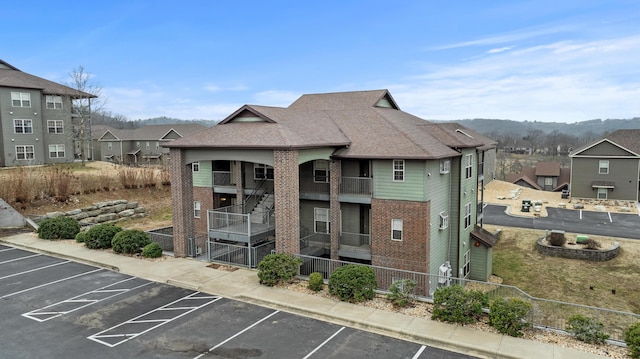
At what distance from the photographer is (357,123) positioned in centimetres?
2459

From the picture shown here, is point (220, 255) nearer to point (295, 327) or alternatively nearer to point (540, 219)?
point (295, 327)

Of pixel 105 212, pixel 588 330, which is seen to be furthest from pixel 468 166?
pixel 105 212

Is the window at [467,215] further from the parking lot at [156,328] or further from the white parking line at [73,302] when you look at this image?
the white parking line at [73,302]

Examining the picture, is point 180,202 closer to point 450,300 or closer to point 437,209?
point 437,209

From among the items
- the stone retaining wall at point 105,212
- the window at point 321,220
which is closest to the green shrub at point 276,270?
the window at point 321,220

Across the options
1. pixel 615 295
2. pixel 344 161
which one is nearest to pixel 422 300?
pixel 344 161

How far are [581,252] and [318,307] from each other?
81.3ft

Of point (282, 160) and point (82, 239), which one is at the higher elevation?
point (282, 160)

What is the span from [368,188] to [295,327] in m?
9.63

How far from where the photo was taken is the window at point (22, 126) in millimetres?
46312

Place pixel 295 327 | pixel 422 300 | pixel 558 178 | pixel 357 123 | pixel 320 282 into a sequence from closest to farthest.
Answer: pixel 295 327, pixel 422 300, pixel 320 282, pixel 357 123, pixel 558 178

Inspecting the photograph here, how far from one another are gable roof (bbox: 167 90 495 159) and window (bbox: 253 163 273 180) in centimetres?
404

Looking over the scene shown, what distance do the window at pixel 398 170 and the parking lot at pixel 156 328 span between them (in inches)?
355

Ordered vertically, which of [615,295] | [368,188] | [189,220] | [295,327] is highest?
[368,188]
